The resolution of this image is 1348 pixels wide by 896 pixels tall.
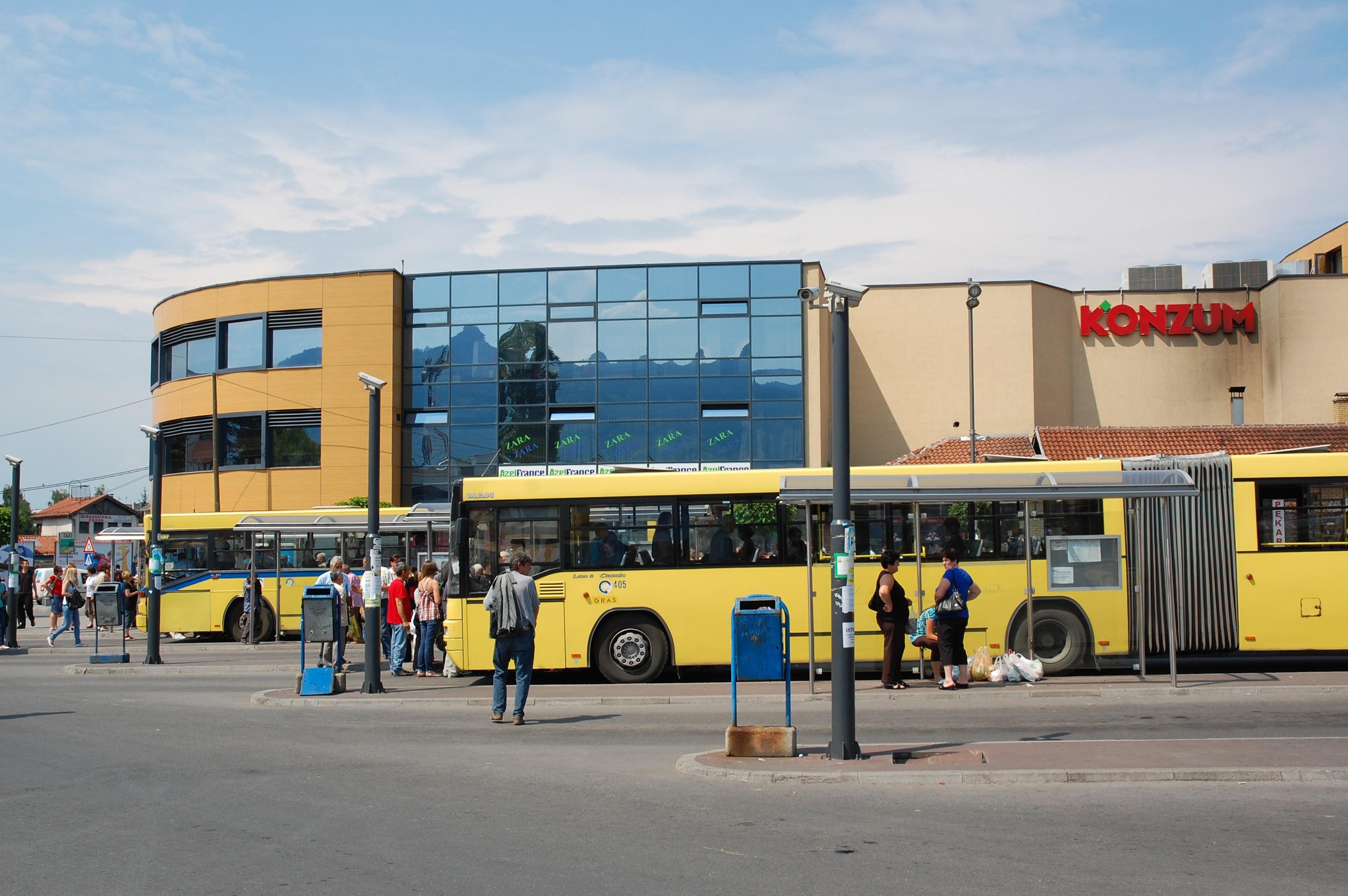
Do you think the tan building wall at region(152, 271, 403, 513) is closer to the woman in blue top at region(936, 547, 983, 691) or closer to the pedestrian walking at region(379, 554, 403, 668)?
the pedestrian walking at region(379, 554, 403, 668)

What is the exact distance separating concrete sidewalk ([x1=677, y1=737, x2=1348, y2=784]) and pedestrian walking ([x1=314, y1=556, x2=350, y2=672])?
25.5 ft

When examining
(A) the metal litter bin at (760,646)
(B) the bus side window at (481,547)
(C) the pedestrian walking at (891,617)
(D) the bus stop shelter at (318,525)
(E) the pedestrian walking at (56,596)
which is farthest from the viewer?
(E) the pedestrian walking at (56,596)

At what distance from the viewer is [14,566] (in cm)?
2852

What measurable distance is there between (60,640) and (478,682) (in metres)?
19.3

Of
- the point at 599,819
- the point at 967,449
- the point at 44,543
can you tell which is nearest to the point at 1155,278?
the point at 967,449

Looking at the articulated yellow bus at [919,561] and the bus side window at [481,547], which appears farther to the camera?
the bus side window at [481,547]

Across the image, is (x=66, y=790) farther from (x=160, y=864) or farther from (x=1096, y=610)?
(x=1096, y=610)

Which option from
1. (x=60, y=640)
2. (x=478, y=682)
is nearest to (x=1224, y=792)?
(x=478, y=682)

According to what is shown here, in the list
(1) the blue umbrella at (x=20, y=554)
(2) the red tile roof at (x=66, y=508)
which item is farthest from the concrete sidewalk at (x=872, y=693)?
(2) the red tile roof at (x=66, y=508)

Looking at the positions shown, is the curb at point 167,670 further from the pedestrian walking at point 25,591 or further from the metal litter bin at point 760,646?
the metal litter bin at point 760,646

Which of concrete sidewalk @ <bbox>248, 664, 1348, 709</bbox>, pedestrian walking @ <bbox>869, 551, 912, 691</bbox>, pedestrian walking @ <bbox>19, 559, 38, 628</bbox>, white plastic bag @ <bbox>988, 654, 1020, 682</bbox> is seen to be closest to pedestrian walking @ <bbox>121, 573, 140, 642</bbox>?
pedestrian walking @ <bbox>19, 559, 38, 628</bbox>

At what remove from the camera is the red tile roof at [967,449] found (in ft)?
121

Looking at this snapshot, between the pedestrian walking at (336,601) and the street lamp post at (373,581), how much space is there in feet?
2.25

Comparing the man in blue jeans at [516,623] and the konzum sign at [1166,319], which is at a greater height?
the konzum sign at [1166,319]
